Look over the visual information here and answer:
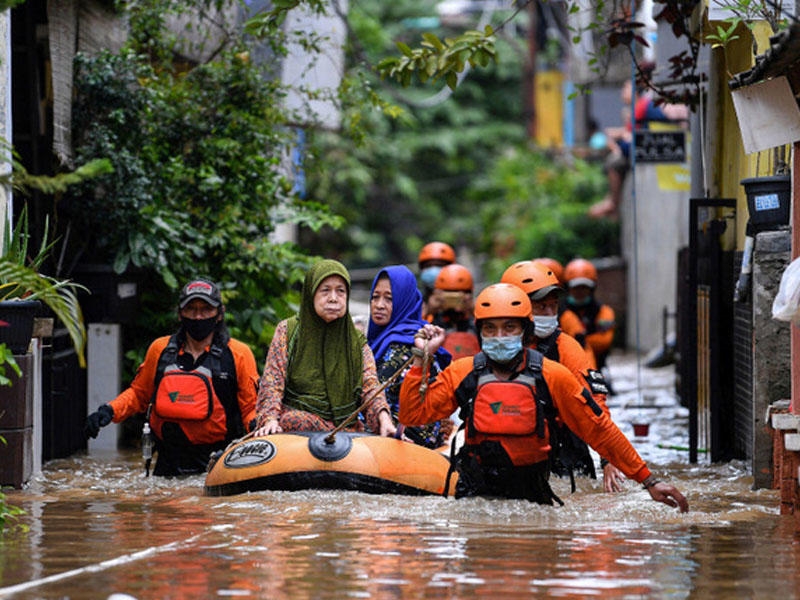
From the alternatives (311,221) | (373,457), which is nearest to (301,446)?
(373,457)

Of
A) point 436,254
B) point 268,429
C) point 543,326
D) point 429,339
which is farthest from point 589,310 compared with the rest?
point 429,339

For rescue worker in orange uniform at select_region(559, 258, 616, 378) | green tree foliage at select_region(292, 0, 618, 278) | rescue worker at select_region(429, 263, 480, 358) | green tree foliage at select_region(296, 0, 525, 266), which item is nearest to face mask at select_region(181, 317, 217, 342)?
rescue worker at select_region(429, 263, 480, 358)

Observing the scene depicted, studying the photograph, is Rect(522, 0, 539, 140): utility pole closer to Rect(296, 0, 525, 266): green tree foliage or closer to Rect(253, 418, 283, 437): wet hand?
Rect(296, 0, 525, 266): green tree foliage

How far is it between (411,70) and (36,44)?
3.35m

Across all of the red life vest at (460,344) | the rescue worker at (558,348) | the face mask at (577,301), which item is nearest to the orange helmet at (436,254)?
the face mask at (577,301)

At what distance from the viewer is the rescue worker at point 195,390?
10.9 m

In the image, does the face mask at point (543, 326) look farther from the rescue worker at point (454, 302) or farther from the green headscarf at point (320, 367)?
the rescue worker at point (454, 302)

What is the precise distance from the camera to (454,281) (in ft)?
50.8

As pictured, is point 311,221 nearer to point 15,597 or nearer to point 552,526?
point 552,526

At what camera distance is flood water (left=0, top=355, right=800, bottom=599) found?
7.01 meters

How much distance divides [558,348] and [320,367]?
162cm

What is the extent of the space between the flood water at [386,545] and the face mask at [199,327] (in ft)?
3.33

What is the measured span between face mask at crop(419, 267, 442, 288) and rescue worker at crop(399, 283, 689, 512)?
8177mm

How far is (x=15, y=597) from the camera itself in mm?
6691
